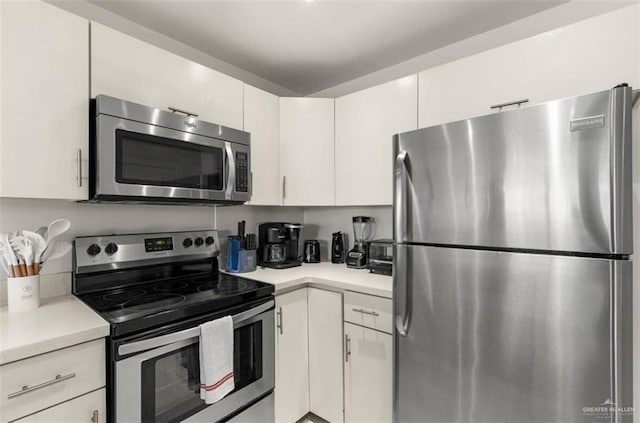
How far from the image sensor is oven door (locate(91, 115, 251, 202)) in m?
1.26

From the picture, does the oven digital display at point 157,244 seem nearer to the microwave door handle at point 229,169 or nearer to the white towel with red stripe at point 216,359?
the microwave door handle at point 229,169

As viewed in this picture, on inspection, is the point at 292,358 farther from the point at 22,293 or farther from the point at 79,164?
the point at 79,164

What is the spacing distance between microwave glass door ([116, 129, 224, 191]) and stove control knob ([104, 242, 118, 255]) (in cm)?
41

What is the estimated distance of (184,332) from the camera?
1.20 m

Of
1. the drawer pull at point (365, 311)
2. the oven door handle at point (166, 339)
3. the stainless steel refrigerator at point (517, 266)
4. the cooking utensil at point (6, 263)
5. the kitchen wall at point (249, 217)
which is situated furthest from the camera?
the kitchen wall at point (249, 217)

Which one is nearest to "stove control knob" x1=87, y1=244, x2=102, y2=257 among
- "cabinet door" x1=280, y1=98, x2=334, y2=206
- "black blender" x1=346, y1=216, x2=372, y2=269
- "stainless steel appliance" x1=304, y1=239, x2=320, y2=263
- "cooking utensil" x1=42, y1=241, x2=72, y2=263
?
"cooking utensil" x1=42, y1=241, x2=72, y2=263

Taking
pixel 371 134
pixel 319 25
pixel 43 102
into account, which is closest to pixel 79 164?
pixel 43 102

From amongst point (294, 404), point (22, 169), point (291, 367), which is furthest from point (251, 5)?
point (294, 404)

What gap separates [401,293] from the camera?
1.24 metres

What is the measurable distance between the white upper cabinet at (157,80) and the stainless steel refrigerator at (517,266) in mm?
1060

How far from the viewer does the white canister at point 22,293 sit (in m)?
1.17

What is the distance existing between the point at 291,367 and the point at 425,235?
3.64 ft

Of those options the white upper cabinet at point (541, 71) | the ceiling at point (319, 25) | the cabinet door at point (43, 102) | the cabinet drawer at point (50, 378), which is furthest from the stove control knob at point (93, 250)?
the white upper cabinet at point (541, 71)

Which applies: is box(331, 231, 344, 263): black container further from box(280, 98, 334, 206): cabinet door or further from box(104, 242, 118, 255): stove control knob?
box(104, 242, 118, 255): stove control knob
